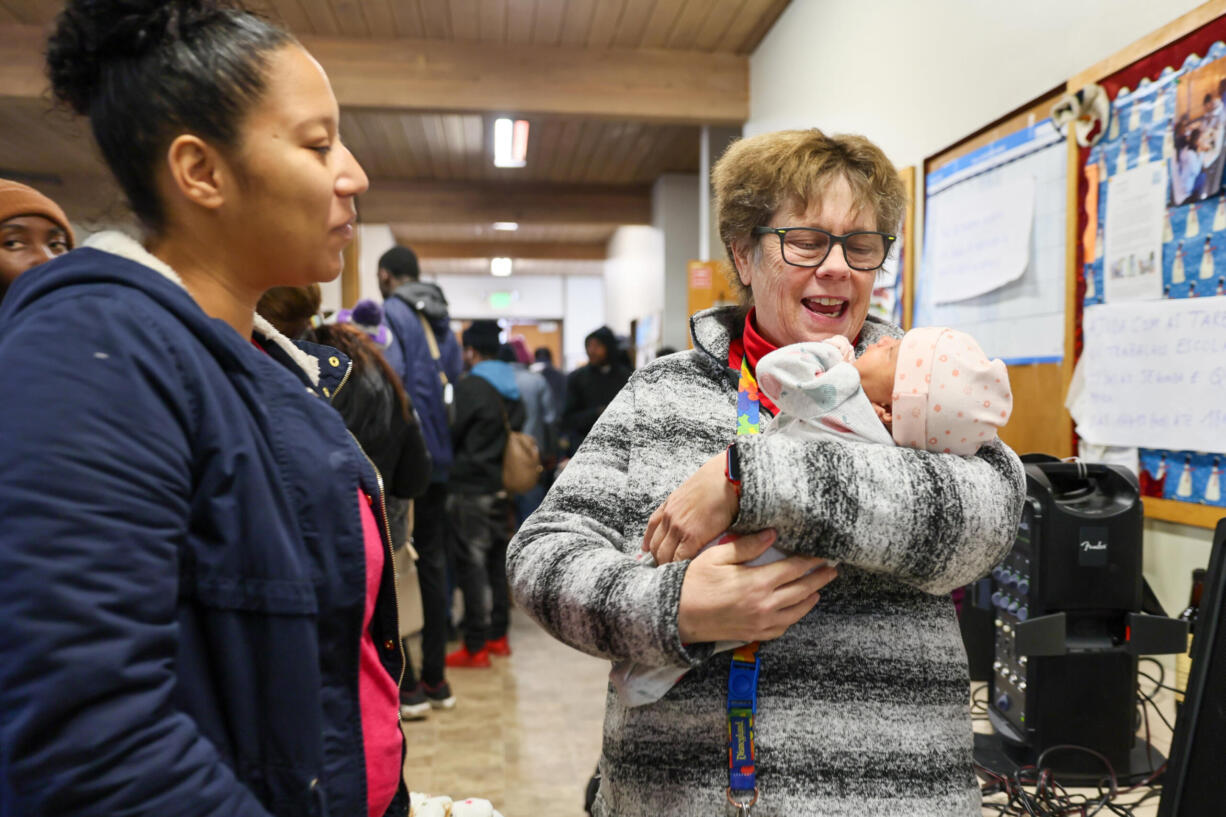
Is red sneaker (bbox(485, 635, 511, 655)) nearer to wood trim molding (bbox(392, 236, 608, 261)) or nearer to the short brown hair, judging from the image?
the short brown hair

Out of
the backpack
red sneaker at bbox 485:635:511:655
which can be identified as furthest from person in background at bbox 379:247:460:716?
red sneaker at bbox 485:635:511:655

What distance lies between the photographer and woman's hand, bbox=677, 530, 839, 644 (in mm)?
923

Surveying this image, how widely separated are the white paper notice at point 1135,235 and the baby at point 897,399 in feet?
3.77

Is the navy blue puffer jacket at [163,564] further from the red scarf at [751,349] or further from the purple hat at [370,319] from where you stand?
the purple hat at [370,319]

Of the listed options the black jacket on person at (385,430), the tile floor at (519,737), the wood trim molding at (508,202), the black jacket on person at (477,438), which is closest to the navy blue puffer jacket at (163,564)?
the black jacket on person at (385,430)

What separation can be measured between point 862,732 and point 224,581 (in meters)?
0.72

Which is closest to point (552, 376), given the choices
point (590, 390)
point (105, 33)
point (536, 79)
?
point (590, 390)

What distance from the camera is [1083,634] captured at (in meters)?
1.49

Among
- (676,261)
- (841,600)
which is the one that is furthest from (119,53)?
(676,261)

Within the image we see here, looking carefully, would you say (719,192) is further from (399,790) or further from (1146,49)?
(1146,49)

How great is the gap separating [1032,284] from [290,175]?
6.98 feet

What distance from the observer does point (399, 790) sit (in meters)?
0.95

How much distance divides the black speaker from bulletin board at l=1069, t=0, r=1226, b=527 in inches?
14.6

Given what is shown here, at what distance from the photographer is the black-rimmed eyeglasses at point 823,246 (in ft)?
3.82
